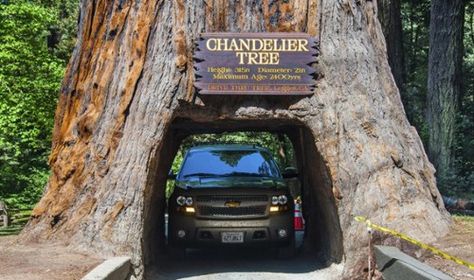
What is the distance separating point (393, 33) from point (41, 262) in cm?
1226

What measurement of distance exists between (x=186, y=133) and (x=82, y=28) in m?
3.95

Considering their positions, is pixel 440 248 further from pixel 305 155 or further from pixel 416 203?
pixel 305 155

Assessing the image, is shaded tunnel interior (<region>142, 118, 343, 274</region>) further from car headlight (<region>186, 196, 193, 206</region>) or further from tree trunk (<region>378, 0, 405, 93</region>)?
tree trunk (<region>378, 0, 405, 93</region>)

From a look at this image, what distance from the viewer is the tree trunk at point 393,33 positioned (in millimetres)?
16062

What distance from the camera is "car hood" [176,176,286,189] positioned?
10.1 metres

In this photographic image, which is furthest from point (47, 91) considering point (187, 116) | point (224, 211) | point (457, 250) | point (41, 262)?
point (457, 250)

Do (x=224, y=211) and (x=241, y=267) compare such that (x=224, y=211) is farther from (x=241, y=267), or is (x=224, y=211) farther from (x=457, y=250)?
(x=457, y=250)

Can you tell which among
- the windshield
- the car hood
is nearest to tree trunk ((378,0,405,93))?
the windshield

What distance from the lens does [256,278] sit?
28.9ft

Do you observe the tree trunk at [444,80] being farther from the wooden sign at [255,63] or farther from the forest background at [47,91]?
the wooden sign at [255,63]

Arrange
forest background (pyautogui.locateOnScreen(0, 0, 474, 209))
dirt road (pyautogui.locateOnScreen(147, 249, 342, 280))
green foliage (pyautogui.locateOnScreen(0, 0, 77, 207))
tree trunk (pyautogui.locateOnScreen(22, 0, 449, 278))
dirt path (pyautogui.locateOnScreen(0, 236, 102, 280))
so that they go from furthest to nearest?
forest background (pyautogui.locateOnScreen(0, 0, 474, 209)), green foliage (pyautogui.locateOnScreen(0, 0, 77, 207)), dirt road (pyautogui.locateOnScreen(147, 249, 342, 280)), tree trunk (pyautogui.locateOnScreen(22, 0, 449, 278)), dirt path (pyautogui.locateOnScreen(0, 236, 102, 280))

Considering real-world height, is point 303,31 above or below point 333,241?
Answer: above

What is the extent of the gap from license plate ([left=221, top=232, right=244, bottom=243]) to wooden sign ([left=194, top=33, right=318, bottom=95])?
2575 mm

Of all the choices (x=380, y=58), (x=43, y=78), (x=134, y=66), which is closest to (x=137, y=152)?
(x=134, y=66)
